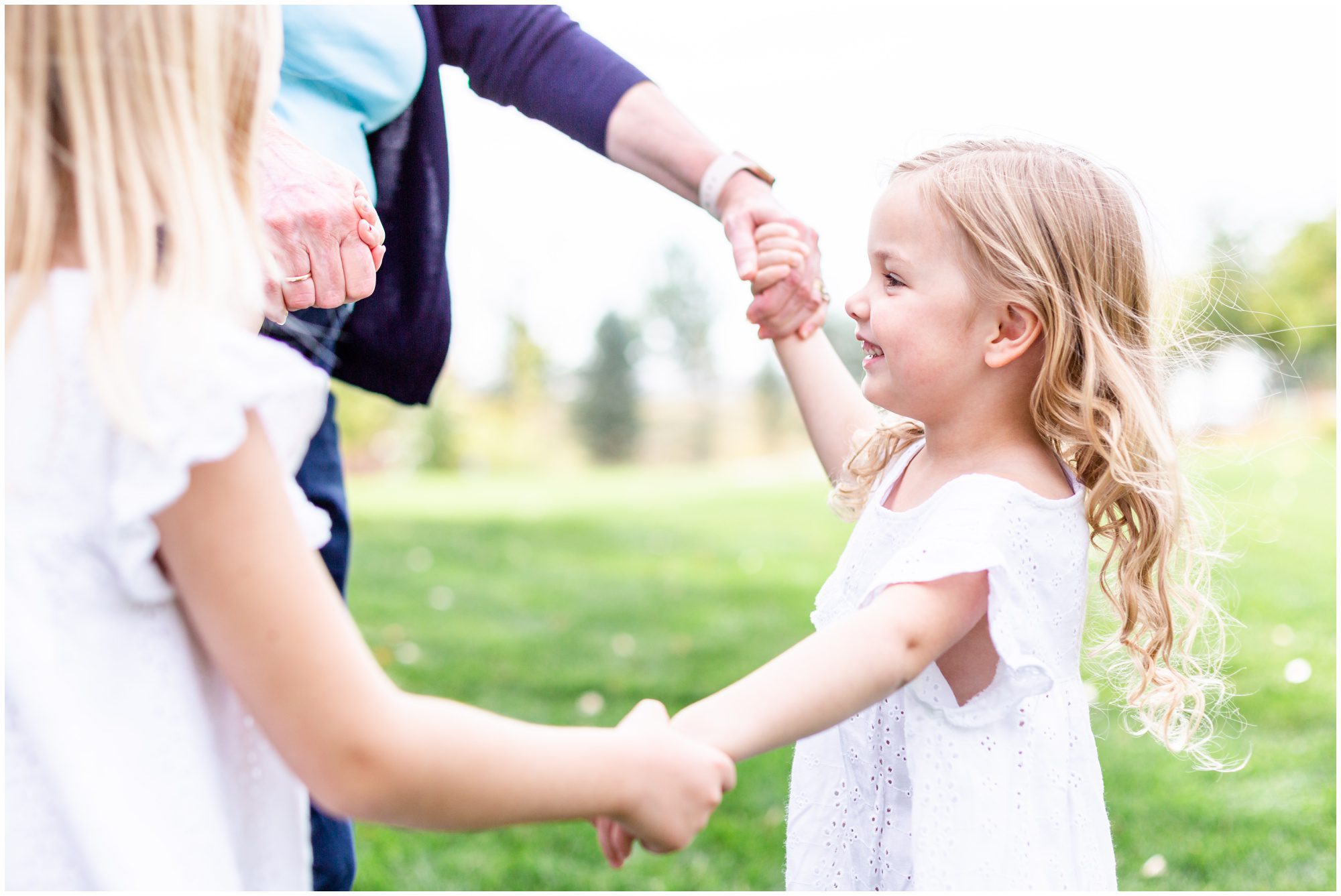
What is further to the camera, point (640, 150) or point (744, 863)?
point (744, 863)

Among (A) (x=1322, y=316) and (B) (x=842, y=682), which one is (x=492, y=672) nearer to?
(B) (x=842, y=682)

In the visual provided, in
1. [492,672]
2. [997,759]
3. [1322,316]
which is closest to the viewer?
[997,759]

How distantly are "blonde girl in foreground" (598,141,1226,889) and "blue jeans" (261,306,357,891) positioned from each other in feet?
2.63

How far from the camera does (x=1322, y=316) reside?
49.4ft

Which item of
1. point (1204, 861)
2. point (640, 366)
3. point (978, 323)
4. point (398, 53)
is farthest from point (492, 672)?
point (640, 366)

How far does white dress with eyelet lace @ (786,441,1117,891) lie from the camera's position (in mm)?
1546

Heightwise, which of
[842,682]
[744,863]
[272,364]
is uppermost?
[272,364]

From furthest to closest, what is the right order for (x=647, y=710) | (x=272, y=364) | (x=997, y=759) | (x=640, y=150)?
(x=640, y=150) < (x=997, y=759) < (x=647, y=710) < (x=272, y=364)

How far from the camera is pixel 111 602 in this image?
112 cm

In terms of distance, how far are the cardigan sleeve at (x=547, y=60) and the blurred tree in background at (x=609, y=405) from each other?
1480cm

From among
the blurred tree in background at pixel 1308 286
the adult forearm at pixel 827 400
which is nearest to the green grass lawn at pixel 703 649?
the adult forearm at pixel 827 400

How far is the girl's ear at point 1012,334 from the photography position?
1661 mm

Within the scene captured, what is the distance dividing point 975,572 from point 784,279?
0.79m

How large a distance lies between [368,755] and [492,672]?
3.35 metres
